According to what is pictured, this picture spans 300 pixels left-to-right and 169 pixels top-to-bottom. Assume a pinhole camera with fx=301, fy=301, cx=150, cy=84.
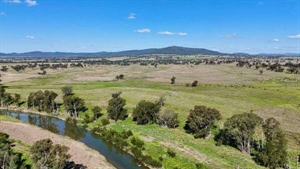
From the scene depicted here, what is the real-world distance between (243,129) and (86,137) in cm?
3796

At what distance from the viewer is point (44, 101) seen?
102 meters

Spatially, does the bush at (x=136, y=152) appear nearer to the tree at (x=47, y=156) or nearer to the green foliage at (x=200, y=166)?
the green foliage at (x=200, y=166)

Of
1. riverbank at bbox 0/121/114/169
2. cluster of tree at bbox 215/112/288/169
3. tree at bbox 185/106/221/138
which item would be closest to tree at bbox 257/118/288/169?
cluster of tree at bbox 215/112/288/169

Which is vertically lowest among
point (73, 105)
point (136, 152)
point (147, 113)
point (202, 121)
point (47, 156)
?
point (136, 152)

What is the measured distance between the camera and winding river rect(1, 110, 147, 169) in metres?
57.8

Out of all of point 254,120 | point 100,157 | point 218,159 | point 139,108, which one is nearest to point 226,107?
point 139,108

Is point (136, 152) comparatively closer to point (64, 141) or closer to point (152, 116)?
point (64, 141)

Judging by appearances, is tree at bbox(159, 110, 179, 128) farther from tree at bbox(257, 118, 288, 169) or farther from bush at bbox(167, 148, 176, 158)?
tree at bbox(257, 118, 288, 169)

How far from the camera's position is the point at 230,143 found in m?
65.9

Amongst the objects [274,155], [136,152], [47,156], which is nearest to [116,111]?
[136,152]

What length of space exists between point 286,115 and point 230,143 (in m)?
35.9

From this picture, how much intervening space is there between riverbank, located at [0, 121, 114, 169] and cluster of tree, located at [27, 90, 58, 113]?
2079cm

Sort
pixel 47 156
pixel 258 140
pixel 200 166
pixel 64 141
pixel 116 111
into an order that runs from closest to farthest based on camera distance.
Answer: pixel 47 156
pixel 200 166
pixel 258 140
pixel 64 141
pixel 116 111

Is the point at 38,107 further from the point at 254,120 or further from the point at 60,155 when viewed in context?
the point at 254,120
